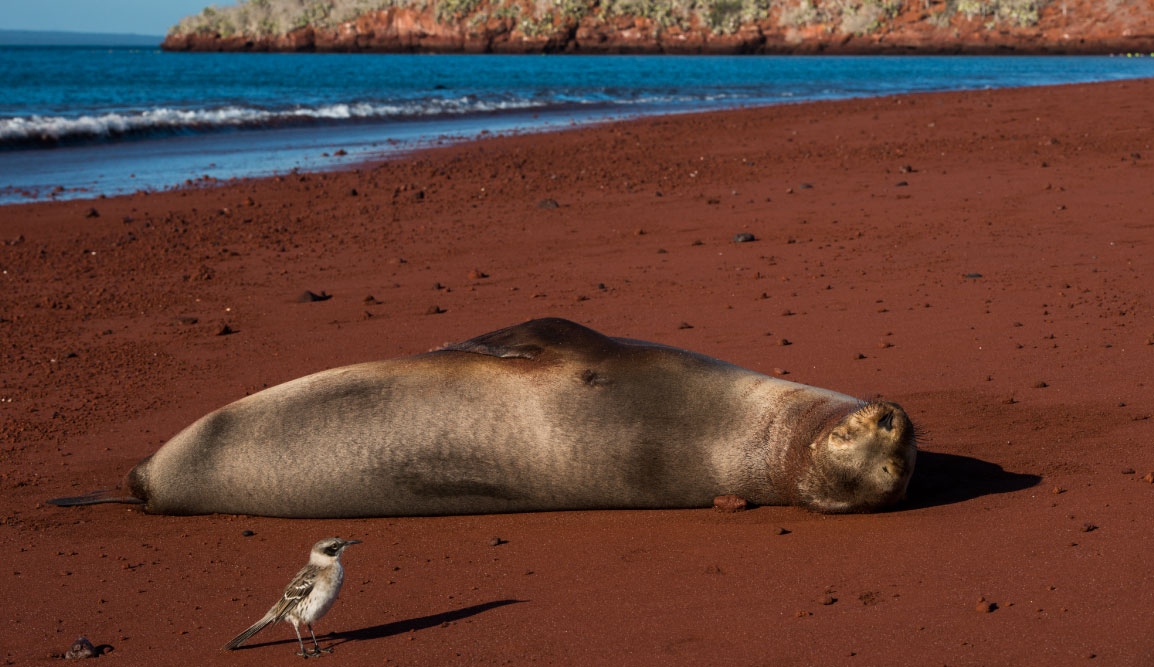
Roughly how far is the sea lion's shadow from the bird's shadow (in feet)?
5.43

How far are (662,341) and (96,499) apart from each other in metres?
3.23

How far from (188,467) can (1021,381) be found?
3.84 metres

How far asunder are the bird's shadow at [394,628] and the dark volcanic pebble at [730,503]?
104 cm

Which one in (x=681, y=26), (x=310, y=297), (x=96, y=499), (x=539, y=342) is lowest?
(x=96, y=499)

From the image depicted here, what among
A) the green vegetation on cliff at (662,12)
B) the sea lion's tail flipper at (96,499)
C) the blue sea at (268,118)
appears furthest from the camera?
the green vegetation on cliff at (662,12)

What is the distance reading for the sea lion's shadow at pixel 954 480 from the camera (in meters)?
4.36

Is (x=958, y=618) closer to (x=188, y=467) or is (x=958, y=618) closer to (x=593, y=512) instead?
(x=593, y=512)

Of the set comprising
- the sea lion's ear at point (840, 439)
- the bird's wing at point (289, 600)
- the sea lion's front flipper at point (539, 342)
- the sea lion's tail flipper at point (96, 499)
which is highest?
the sea lion's front flipper at point (539, 342)

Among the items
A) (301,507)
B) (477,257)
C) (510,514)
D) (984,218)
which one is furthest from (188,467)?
(984,218)

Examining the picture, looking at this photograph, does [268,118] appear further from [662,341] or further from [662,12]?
[662,12]

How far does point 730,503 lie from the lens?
4.37m

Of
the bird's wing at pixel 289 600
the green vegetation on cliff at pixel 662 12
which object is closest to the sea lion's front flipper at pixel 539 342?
the bird's wing at pixel 289 600

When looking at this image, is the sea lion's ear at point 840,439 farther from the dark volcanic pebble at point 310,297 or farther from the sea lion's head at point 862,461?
the dark volcanic pebble at point 310,297

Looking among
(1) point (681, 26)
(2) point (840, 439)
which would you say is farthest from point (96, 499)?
(1) point (681, 26)
